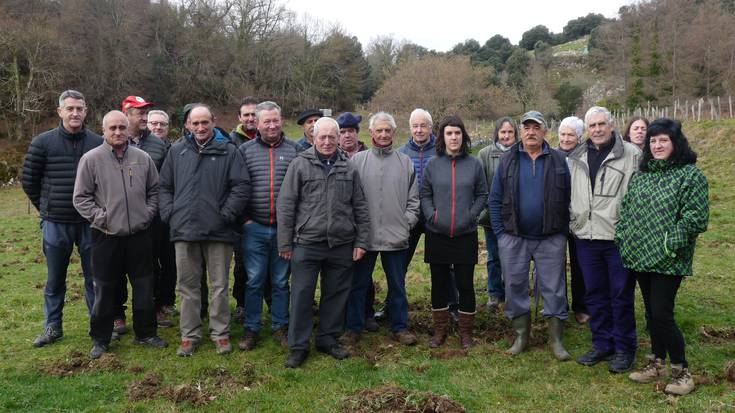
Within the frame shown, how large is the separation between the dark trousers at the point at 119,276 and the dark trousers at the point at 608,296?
15.3ft

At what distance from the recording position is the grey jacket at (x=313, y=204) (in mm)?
5504

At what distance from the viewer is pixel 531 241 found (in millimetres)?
5637

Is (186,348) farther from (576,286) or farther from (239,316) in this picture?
(576,286)

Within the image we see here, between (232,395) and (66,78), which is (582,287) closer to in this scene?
(232,395)

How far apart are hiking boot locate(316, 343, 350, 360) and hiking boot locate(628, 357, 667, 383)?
2.78m

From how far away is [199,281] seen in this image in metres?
5.93

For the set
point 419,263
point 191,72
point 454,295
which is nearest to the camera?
point 454,295

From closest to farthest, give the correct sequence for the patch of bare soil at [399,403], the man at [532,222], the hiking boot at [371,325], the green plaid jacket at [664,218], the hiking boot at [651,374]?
the patch of bare soil at [399,403], the green plaid jacket at [664,218], the hiking boot at [651,374], the man at [532,222], the hiking boot at [371,325]

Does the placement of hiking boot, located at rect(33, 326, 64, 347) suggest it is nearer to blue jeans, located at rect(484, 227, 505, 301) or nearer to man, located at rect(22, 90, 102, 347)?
man, located at rect(22, 90, 102, 347)

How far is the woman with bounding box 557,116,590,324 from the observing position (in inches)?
263

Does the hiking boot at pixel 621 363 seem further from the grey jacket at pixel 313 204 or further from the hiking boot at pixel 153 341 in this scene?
the hiking boot at pixel 153 341

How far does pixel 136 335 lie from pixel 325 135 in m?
3.19

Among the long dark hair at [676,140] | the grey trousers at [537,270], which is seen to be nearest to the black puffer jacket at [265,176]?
the grey trousers at [537,270]

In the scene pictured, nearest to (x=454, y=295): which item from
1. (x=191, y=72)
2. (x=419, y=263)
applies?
(x=419, y=263)
